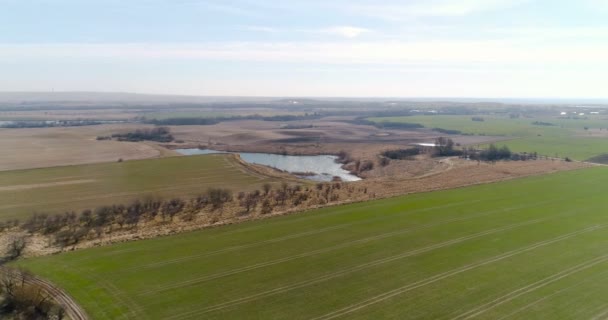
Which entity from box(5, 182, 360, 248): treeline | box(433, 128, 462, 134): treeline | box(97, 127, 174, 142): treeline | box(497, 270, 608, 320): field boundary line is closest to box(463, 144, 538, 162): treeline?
box(5, 182, 360, 248): treeline

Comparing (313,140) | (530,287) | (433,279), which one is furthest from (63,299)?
(313,140)

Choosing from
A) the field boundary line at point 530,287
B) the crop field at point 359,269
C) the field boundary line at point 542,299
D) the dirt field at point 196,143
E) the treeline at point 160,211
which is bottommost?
the field boundary line at point 542,299

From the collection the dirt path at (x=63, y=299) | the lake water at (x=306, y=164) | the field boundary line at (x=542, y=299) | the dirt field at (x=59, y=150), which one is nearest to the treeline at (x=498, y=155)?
the lake water at (x=306, y=164)

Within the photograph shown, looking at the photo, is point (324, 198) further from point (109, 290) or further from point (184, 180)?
point (109, 290)

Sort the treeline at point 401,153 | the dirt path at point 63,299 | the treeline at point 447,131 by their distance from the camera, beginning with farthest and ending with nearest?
the treeline at point 447,131
the treeline at point 401,153
the dirt path at point 63,299

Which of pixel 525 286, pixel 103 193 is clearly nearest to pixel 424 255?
pixel 525 286

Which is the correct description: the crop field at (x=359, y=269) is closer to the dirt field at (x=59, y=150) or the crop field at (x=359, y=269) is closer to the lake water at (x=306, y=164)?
the lake water at (x=306, y=164)

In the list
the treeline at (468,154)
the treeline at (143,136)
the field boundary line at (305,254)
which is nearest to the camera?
the field boundary line at (305,254)
